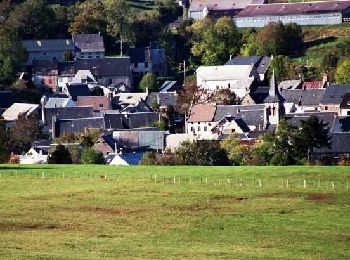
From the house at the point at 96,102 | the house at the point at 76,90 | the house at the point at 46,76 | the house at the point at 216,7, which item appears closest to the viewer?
the house at the point at 96,102

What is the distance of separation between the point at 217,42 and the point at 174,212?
7161 centimetres

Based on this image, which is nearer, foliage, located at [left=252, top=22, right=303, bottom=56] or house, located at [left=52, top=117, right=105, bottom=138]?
house, located at [left=52, top=117, right=105, bottom=138]

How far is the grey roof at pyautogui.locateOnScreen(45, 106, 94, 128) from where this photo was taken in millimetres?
93812

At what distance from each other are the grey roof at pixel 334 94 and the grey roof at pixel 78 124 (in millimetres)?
16044

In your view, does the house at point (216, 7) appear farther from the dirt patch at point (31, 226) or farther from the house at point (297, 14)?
the dirt patch at point (31, 226)

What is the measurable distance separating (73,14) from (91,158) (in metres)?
54.4

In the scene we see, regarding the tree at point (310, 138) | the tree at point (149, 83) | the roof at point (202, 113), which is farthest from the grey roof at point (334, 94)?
the tree at point (310, 138)

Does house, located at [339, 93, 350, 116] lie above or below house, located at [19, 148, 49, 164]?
above

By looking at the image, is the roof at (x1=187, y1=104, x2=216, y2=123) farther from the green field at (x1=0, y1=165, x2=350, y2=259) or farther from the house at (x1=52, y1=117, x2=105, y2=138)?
the green field at (x1=0, y1=165, x2=350, y2=259)

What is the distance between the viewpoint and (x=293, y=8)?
126 metres

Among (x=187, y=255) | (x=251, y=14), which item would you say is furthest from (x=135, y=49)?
(x=187, y=255)

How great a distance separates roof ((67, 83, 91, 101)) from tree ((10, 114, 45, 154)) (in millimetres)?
15671

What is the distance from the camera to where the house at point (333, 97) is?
93438 mm

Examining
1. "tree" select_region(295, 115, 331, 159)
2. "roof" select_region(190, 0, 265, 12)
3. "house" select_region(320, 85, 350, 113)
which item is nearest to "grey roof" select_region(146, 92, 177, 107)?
"house" select_region(320, 85, 350, 113)
